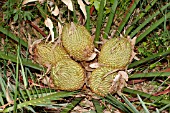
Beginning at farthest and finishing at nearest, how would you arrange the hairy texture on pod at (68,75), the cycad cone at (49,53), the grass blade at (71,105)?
the cycad cone at (49,53) < the hairy texture on pod at (68,75) < the grass blade at (71,105)

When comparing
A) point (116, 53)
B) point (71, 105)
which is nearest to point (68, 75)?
point (71, 105)

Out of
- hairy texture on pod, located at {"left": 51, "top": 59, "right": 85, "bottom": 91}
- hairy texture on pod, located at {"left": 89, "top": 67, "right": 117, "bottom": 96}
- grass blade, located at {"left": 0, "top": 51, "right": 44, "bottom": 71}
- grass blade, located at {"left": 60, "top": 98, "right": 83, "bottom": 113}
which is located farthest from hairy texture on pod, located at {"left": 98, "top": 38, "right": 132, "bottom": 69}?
grass blade, located at {"left": 0, "top": 51, "right": 44, "bottom": 71}

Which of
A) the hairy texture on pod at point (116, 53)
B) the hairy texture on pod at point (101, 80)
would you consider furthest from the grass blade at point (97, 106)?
the hairy texture on pod at point (116, 53)

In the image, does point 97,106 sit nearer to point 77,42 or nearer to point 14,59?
point 77,42

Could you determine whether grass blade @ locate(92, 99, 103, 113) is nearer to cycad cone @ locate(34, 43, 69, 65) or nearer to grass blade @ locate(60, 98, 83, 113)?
grass blade @ locate(60, 98, 83, 113)

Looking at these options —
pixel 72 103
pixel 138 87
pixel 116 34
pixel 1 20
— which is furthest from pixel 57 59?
pixel 1 20

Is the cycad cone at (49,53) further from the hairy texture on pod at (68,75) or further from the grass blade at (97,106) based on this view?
the grass blade at (97,106)

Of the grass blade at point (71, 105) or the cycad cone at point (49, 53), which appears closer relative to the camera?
the grass blade at point (71, 105)
